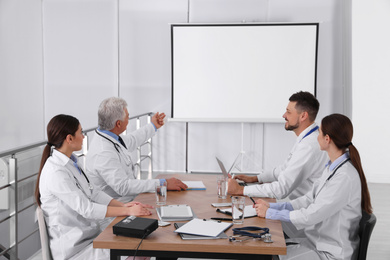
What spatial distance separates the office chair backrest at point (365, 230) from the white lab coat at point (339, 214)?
0.11 feet

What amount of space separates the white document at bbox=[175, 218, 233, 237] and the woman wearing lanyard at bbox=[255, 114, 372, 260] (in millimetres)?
264

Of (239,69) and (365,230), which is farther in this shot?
(239,69)

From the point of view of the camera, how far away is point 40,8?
6.62m

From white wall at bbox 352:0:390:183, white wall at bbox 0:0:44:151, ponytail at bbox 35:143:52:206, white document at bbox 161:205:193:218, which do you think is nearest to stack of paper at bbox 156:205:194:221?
white document at bbox 161:205:193:218

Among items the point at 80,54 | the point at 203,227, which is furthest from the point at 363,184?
the point at 80,54

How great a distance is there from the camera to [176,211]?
7.01ft

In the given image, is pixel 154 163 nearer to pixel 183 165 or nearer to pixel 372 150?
pixel 183 165

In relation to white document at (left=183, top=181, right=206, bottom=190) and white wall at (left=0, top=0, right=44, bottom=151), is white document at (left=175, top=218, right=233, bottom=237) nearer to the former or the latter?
white document at (left=183, top=181, right=206, bottom=190)

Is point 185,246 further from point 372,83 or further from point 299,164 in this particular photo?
point 372,83

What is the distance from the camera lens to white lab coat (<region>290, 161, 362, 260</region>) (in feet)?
6.54

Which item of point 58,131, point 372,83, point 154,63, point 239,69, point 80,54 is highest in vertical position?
point 80,54

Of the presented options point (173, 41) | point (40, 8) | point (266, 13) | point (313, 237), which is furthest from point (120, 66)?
point (313, 237)

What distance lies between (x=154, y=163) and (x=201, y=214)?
14.7 feet

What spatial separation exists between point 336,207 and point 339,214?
0.06 m
